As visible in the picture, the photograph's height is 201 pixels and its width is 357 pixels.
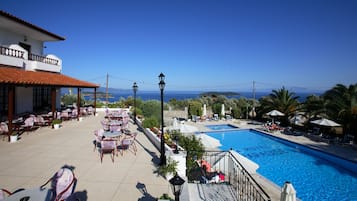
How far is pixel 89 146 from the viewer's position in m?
8.56

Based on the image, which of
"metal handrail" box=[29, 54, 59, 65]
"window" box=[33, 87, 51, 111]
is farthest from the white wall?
"metal handrail" box=[29, 54, 59, 65]

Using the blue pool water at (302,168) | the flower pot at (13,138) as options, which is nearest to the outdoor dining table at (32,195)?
the flower pot at (13,138)

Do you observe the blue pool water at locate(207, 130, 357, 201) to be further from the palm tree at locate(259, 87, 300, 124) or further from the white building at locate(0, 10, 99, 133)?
the white building at locate(0, 10, 99, 133)

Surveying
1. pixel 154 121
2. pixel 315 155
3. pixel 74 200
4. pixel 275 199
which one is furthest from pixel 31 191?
pixel 315 155

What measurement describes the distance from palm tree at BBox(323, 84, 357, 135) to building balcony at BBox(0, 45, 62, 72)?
2164 cm

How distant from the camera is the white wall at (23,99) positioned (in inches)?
588

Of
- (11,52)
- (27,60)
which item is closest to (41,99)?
(27,60)

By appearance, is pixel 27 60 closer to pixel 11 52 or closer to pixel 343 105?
pixel 11 52

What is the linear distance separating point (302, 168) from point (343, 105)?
22.0ft

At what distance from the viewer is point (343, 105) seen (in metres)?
14.3

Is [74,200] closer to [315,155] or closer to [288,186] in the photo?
[288,186]

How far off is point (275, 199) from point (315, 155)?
806 centimetres

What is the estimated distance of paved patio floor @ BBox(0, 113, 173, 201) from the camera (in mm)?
4965

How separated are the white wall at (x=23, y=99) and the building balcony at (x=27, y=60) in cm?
188
